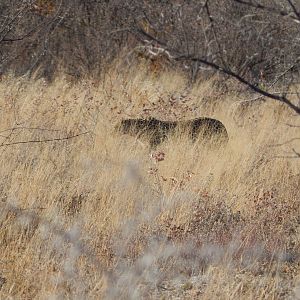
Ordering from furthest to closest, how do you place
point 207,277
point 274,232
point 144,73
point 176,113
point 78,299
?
point 144,73 → point 176,113 → point 274,232 → point 207,277 → point 78,299

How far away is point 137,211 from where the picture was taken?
16.1ft

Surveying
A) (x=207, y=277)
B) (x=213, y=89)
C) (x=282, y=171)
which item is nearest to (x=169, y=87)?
(x=213, y=89)

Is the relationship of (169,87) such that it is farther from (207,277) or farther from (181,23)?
(207,277)

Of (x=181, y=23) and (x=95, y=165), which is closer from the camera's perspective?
(x=95, y=165)

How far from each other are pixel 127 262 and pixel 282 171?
2.32 meters

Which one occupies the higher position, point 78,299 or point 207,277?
point 207,277

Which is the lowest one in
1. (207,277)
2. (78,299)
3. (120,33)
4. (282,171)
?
(78,299)

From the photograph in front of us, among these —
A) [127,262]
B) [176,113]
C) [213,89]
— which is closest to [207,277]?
[127,262]

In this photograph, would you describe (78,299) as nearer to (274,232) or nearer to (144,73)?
(274,232)

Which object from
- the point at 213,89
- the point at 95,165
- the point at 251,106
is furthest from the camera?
the point at 213,89

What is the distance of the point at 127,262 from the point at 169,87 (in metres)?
5.95

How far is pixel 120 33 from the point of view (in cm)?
1097

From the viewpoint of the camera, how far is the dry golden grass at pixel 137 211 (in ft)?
12.6

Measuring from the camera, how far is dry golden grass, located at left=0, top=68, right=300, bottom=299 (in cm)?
383
